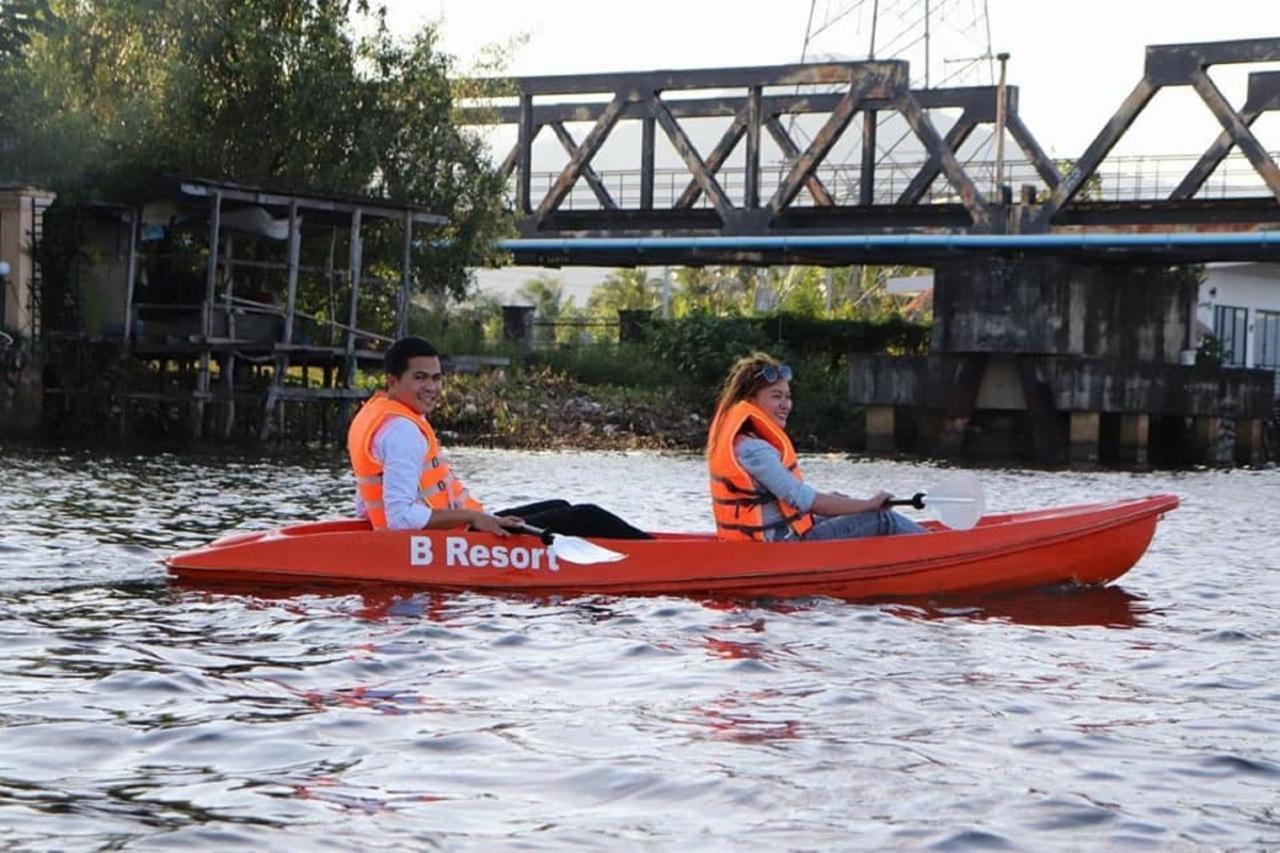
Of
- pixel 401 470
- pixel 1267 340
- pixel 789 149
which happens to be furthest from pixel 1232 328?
pixel 401 470

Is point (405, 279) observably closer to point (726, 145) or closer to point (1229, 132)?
point (726, 145)

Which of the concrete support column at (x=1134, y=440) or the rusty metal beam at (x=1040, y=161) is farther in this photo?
the rusty metal beam at (x=1040, y=161)

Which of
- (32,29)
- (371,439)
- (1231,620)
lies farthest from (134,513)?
(32,29)

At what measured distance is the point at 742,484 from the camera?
39.7 feet

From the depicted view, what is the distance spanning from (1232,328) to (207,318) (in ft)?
110

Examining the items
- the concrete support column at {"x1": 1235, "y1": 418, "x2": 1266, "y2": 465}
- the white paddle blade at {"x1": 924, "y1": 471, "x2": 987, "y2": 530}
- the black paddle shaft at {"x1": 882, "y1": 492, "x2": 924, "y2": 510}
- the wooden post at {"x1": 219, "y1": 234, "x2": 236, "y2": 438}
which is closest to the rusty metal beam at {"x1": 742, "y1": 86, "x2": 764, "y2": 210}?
the concrete support column at {"x1": 1235, "y1": 418, "x2": 1266, "y2": 465}

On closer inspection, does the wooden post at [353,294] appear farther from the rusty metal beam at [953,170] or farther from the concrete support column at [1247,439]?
the concrete support column at [1247,439]

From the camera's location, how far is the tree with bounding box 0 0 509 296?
1261 inches

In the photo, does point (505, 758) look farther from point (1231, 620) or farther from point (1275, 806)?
point (1231, 620)

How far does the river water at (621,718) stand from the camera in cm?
649

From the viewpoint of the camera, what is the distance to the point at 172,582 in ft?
40.2

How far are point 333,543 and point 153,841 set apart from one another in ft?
19.4

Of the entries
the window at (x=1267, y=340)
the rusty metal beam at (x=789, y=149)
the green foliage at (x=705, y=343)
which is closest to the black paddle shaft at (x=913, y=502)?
the green foliage at (x=705, y=343)

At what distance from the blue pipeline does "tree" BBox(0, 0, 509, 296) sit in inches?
162
